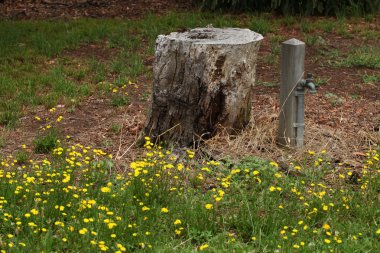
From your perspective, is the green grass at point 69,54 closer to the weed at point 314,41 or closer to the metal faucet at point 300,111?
the weed at point 314,41

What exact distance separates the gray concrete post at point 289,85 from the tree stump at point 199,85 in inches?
11.6

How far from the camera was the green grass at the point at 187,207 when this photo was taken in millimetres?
4359

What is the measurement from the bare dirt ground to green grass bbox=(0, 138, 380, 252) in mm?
389

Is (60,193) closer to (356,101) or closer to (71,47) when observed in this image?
(356,101)

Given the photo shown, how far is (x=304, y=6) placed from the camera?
1146 cm

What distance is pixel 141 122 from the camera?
669 cm

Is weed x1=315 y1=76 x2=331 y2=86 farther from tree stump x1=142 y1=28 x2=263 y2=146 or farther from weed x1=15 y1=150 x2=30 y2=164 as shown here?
weed x1=15 y1=150 x2=30 y2=164

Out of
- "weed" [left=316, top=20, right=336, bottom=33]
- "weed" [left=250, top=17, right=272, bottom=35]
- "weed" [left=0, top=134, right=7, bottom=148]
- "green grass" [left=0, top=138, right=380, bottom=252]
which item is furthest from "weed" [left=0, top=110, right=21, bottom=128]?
"weed" [left=316, top=20, right=336, bottom=33]

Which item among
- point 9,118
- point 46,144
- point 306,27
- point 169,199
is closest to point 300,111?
point 169,199

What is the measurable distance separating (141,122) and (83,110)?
96cm

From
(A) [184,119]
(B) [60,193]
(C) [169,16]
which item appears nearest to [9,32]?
(C) [169,16]

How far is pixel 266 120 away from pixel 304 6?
5.40 meters

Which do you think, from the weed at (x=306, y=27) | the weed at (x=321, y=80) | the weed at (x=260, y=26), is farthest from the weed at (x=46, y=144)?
the weed at (x=306, y=27)

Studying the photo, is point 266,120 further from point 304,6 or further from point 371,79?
point 304,6
